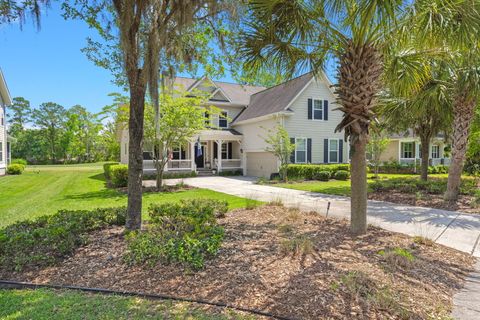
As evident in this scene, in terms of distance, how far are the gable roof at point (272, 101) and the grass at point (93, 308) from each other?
16.6 meters

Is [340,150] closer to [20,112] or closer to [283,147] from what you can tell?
[283,147]

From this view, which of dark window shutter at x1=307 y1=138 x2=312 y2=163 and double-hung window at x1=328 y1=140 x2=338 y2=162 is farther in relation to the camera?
double-hung window at x1=328 y1=140 x2=338 y2=162

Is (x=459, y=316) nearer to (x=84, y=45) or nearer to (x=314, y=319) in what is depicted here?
(x=314, y=319)

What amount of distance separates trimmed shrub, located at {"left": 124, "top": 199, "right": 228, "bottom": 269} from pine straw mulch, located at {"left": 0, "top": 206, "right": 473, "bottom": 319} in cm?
12

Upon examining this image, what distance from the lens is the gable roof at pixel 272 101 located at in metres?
19.5

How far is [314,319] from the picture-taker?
2762 millimetres

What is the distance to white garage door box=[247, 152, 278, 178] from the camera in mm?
20188

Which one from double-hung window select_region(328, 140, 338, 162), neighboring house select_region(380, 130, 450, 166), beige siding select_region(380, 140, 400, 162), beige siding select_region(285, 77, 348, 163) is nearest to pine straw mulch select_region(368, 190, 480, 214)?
beige siding select_region(285, 77, 348, 163)

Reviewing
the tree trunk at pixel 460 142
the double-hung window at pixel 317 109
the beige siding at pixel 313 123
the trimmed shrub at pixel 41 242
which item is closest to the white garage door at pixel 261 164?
the beige siding at pixel 313 123

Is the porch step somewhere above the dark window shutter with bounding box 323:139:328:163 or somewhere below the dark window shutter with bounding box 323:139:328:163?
below

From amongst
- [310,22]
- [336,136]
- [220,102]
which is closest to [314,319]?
[310,22]

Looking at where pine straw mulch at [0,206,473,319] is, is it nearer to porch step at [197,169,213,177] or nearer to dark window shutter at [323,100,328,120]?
dark window shutter at [323,100,328,120]

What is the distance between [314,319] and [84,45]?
7449 millimetres

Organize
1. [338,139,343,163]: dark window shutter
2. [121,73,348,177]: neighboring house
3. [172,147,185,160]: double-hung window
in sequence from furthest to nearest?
1. [172,147,185,160]: double-hung window
2. [338,139,343,163]: dark window shutter
3. [121,73,348,177]: neighboring house
